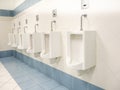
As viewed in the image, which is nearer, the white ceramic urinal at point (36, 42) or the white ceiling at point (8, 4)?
the white ceramic urinal at point (36, 42)

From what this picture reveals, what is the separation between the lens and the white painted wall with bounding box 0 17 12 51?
5469mm

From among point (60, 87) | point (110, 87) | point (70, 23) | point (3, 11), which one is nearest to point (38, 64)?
point (60, 87)

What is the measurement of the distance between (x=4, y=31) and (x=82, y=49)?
4.61 meters

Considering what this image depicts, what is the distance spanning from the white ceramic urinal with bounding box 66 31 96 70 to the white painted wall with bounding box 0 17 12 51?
4.31 metres

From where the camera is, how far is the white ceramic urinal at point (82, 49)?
1724 mm

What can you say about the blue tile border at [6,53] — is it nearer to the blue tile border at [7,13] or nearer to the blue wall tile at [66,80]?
the blue tile border at [7,13]

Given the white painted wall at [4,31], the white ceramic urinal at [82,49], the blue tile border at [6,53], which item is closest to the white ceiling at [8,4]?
the white painted wall at [4,31]

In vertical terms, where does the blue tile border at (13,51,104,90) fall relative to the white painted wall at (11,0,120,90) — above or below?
below

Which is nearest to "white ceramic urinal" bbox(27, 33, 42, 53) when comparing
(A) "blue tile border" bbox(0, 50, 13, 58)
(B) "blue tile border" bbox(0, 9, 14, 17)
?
(A) "blue tile border" bbox(0, 50, 13, 58)

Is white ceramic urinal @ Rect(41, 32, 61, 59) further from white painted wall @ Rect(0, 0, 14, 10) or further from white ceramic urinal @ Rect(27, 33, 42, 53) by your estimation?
white painted wall @ Rect(0, 0, 14, 10)

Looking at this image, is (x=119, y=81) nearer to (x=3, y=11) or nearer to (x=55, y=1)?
(x=55, y=1)

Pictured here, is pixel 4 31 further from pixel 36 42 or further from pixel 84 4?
pixel 84 4

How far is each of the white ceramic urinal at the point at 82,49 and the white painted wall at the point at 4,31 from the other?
4314 mm

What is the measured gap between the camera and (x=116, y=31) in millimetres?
1577
